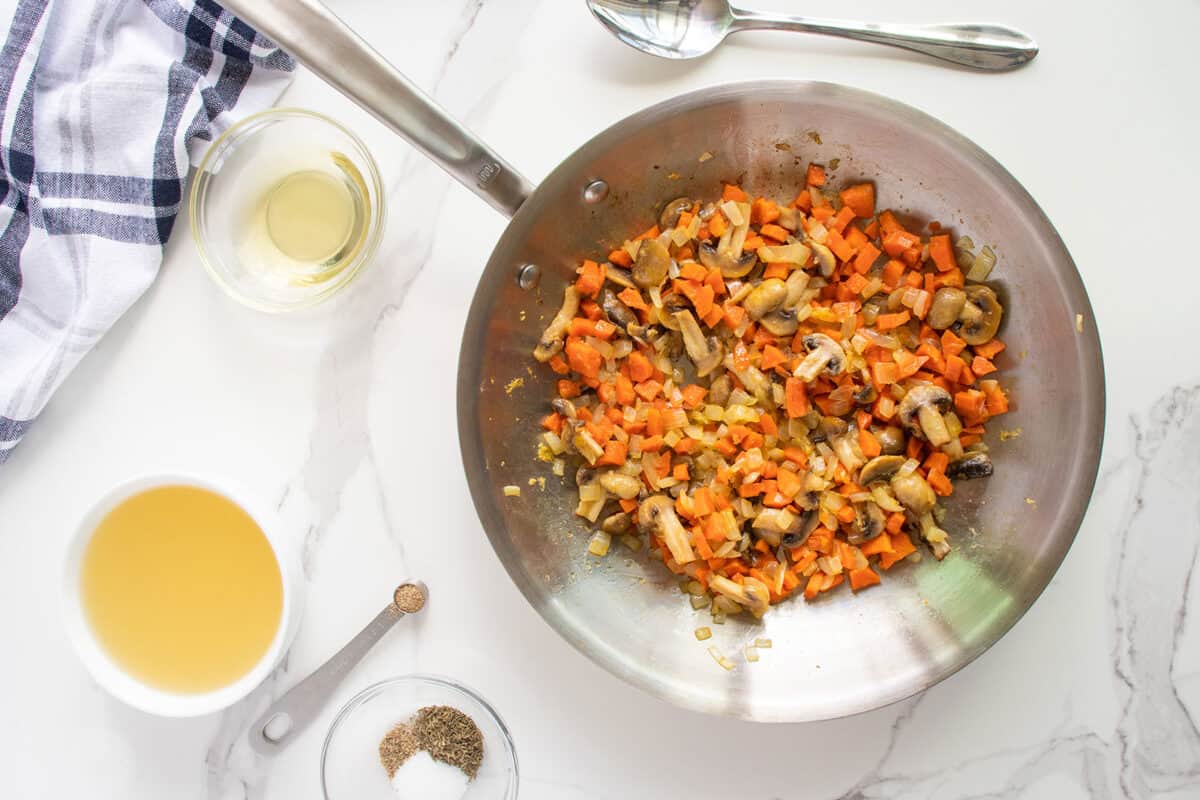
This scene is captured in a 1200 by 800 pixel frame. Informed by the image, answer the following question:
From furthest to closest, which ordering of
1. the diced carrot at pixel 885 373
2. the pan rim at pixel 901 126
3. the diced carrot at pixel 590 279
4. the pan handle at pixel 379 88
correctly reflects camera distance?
the diced carrot at pixel 590 279 → the diced carrot at pixel 885 373 → the pan rim at pixel 901 126 → the pan handle at pixel 379 88

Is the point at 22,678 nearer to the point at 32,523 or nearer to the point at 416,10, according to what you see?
the point at 32,523

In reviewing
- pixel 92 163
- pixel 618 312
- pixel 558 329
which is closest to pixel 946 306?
pixel 618 312

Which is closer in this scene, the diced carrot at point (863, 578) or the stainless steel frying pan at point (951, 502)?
the stainless steel frying pan at point (951, 502)

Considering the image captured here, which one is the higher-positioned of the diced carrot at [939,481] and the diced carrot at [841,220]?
the diced carrot at [841,220]

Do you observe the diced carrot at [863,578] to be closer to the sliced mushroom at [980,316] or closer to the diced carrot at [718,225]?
the sliced mushroom at [980,316]

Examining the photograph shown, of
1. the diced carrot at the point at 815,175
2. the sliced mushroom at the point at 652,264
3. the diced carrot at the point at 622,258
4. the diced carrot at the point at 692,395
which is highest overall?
the diced carrot at the point at 815,175

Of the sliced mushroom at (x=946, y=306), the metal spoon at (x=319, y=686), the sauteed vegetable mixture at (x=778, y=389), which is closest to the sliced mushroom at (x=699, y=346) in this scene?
the sauteed vegetable mixture at (x=778, y=389)
